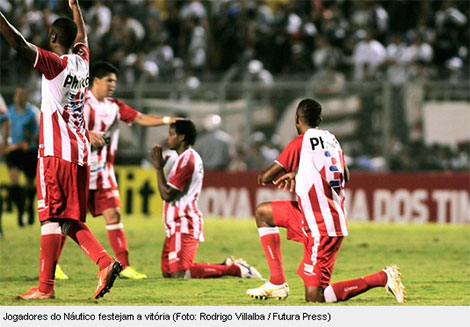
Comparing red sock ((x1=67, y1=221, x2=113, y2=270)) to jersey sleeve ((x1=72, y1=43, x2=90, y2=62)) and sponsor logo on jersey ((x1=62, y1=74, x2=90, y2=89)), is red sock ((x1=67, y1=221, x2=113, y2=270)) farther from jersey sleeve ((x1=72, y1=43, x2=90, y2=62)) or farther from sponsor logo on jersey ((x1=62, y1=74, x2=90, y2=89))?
jersey sleeve ((x1=72, y1=43, x2=90, y2=62))

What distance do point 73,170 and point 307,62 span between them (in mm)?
13154

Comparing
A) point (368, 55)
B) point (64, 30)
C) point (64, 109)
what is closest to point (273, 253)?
point (64, 109)

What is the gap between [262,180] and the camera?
8.23 metres

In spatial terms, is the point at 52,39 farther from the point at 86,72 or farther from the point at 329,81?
the point at 329,81

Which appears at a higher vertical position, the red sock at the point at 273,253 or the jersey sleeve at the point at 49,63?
the jersey sleeve at the point at 49,63

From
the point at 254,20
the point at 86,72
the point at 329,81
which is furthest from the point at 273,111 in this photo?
the point at 86,72

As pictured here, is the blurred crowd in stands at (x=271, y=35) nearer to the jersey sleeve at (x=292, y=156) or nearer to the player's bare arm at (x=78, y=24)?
the player's bare arm at (x=78, y=24)

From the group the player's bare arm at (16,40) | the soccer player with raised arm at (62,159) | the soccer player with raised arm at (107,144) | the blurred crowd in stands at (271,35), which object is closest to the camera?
the player's bare arm at (16,40)

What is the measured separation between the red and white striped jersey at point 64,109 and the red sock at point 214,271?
2.18 meters

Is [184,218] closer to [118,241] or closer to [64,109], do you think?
[118,241]

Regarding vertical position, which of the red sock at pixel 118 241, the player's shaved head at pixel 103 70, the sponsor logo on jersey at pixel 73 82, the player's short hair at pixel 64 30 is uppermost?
the player's short hair at pixel 64 30

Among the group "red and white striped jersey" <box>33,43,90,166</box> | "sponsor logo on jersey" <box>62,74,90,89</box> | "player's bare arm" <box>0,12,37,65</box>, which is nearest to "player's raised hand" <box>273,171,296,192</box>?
"red and white striped jersey" <box>33,43,90,166</box>

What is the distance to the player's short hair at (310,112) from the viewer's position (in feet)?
27.1

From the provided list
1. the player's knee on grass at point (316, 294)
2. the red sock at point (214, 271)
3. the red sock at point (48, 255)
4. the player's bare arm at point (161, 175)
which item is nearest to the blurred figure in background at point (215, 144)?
the player's bare arm at point (161, 175)
